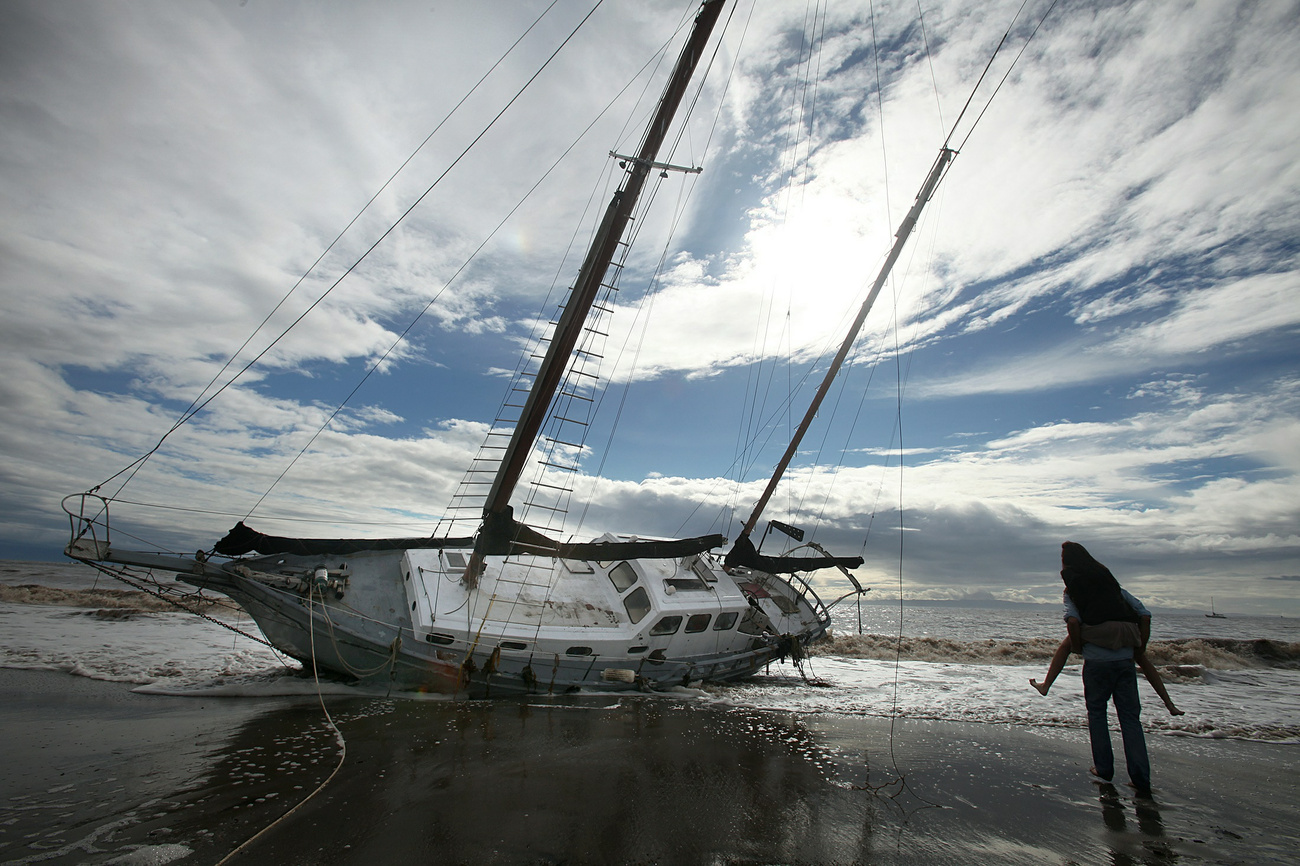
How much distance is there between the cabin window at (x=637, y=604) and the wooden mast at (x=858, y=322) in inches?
230

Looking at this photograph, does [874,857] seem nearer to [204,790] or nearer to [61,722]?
[204,790]

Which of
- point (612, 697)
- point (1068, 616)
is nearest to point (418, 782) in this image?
point (612, 697)

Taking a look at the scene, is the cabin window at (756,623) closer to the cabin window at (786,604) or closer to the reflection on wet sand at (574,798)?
the cabin window at (786,604)

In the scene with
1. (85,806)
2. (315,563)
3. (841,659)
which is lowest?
(841,659)

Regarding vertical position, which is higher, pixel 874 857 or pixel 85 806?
pixel 874 857

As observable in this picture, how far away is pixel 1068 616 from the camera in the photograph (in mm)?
6039

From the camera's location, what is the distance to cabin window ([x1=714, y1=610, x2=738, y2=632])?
14.1 meters

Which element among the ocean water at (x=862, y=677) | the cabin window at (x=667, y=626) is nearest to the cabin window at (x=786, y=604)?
the ocean water at (x=862, y=677)

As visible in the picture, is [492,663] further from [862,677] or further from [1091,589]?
[862,677]

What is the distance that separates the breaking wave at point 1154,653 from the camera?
63.5ft

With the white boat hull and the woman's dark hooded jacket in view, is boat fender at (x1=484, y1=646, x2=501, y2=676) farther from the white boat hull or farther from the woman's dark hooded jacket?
the woman's dark hooded jacket

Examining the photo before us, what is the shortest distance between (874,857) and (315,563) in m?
12.6

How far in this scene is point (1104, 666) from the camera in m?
5.71

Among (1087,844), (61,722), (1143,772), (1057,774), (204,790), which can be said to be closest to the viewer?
(1087,844)
